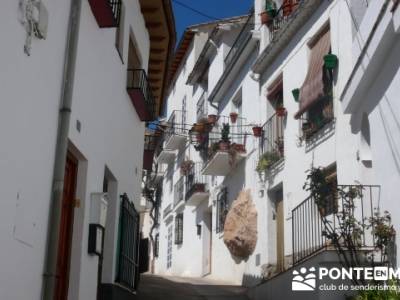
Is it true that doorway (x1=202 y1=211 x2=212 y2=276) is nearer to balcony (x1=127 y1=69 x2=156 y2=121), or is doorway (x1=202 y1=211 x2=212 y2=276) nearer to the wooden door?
the wooden door

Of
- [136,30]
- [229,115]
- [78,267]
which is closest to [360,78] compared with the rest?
[136,30]

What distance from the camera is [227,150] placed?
18.5m

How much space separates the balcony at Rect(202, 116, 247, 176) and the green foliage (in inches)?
71.0

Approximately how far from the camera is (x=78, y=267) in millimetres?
8188

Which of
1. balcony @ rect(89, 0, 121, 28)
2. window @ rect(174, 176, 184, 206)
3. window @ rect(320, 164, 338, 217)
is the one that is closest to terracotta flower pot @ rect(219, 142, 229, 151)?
window @ rect(320, 164, 338, 217)

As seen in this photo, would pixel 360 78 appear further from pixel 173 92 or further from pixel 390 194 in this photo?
pixel 173 92

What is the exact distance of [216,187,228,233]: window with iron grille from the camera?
19962 millimetres

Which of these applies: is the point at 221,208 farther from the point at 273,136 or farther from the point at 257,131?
the point at 273,136

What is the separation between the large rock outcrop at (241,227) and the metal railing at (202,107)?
21.7 feet

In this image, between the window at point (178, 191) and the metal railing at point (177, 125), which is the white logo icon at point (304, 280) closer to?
the metal railing at point (177, 125)

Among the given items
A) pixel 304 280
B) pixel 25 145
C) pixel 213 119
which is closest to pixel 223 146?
pixel 213 119

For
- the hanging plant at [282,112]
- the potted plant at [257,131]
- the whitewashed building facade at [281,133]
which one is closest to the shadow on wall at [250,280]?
the whitewashed building facade at [281,133]

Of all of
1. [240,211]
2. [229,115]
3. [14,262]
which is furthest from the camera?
[229,115]

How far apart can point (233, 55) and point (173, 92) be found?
41.0 ft
